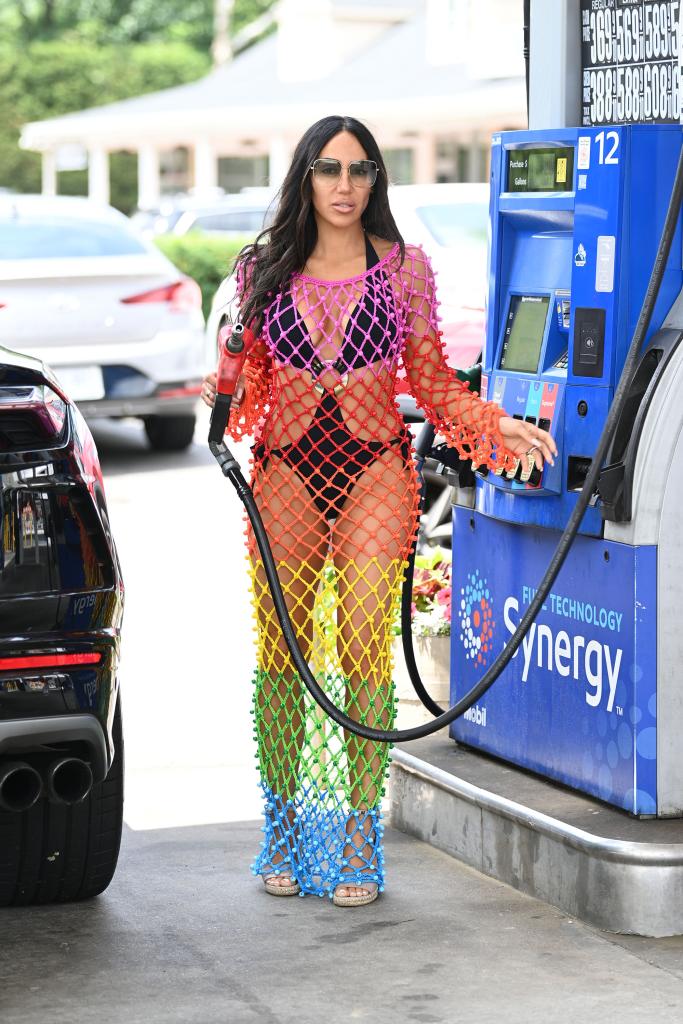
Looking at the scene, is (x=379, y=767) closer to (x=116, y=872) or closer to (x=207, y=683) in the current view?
(x=116, y=872)

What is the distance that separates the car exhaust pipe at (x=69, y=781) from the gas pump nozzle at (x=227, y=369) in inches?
36.7

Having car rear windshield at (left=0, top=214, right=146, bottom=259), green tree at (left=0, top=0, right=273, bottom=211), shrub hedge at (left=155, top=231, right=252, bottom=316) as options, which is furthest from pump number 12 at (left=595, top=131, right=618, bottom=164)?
green tree at (left=0, top=0, right=273, bottom=211)

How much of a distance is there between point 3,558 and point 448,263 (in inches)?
267

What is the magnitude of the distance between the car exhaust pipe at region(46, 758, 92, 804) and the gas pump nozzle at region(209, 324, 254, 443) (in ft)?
3.06

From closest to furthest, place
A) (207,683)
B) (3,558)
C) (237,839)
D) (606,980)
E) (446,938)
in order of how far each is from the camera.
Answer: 1. (3,558)
2. (606,980)
3. (446,938)
4. (237,839)
5. (207,683)

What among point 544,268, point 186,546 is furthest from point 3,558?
point 186,546

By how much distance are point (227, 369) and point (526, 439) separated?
28.6 inches

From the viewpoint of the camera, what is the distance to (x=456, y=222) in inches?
422

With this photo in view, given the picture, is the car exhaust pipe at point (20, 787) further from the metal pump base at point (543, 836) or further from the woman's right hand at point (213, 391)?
the metal pump base at point (543, 836)

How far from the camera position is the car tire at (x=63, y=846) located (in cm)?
420

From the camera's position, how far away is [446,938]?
404cm

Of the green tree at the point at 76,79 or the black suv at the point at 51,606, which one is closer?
the black suv at the point at 51,606

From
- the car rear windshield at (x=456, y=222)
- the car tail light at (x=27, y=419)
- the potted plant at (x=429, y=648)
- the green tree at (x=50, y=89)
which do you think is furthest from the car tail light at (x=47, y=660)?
the green tree at (x=50, y=89)

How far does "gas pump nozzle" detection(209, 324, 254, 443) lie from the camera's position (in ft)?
13.4
